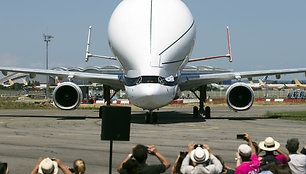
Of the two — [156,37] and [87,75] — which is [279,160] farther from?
[87,75]

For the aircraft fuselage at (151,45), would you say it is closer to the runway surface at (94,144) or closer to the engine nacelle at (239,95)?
the runway surface at (94,144)

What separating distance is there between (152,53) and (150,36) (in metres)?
0.79

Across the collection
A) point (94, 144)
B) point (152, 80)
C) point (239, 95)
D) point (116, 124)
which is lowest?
point (94, 144)

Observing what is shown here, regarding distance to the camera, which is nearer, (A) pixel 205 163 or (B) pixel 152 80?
(A) pixel 205 163

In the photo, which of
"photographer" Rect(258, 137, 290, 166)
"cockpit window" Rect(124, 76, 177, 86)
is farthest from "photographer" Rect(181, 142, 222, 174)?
"cockpit window" Rect(124, 76, 177, 86)

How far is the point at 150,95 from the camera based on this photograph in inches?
629

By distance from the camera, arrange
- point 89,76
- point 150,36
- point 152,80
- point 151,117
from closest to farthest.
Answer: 1. point 152,80
2. point 150,36
3. point 151,117
4. point 89,76

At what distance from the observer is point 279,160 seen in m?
A: 6.00

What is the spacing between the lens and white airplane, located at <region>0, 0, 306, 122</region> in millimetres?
16703

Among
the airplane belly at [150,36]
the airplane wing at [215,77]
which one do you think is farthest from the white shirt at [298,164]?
the airplane wing at [215,77]

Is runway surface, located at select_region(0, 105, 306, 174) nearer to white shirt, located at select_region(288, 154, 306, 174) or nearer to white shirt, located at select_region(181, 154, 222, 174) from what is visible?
white shirt, located at select_region(288, 154, 306, 174)

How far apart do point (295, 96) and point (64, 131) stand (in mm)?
50109

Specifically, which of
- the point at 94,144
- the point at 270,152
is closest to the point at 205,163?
the point at 270,152

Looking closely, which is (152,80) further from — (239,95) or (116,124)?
(116,124)
